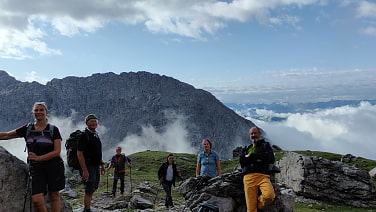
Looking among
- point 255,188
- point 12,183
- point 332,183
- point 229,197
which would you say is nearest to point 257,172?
point 255,188

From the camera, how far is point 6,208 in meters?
9.77

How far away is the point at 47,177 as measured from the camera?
9.34 m

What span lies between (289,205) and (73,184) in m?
42.2

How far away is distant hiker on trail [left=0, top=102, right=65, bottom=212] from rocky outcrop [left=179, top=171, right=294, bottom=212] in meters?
6.47

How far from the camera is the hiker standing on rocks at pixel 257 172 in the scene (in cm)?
1179

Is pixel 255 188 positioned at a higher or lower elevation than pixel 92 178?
lower

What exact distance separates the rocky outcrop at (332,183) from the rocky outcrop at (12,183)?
2337 centimetres

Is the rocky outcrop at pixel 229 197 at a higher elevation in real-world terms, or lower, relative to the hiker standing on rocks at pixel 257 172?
lower

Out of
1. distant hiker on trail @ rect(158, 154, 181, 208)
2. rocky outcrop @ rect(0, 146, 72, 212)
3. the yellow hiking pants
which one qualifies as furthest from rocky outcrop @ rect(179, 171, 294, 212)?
rocky outcrop @ rect(0, 146, 72, 212)

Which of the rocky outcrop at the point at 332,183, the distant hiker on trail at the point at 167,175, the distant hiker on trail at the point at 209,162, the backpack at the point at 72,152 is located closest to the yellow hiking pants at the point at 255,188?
the distant hiker on trail at the point at 209,162

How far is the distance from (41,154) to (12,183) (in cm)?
185

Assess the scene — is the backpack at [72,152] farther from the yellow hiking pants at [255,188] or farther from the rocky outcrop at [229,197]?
the yellow hiking pants at [255,188]

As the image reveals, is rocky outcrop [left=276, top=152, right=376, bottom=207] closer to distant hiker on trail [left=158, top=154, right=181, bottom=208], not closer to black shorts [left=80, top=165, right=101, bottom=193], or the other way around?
distant hiker on trail [left=158, top=154, right=181, bottom=208]

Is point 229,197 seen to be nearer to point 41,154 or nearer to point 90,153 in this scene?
point 90,153
